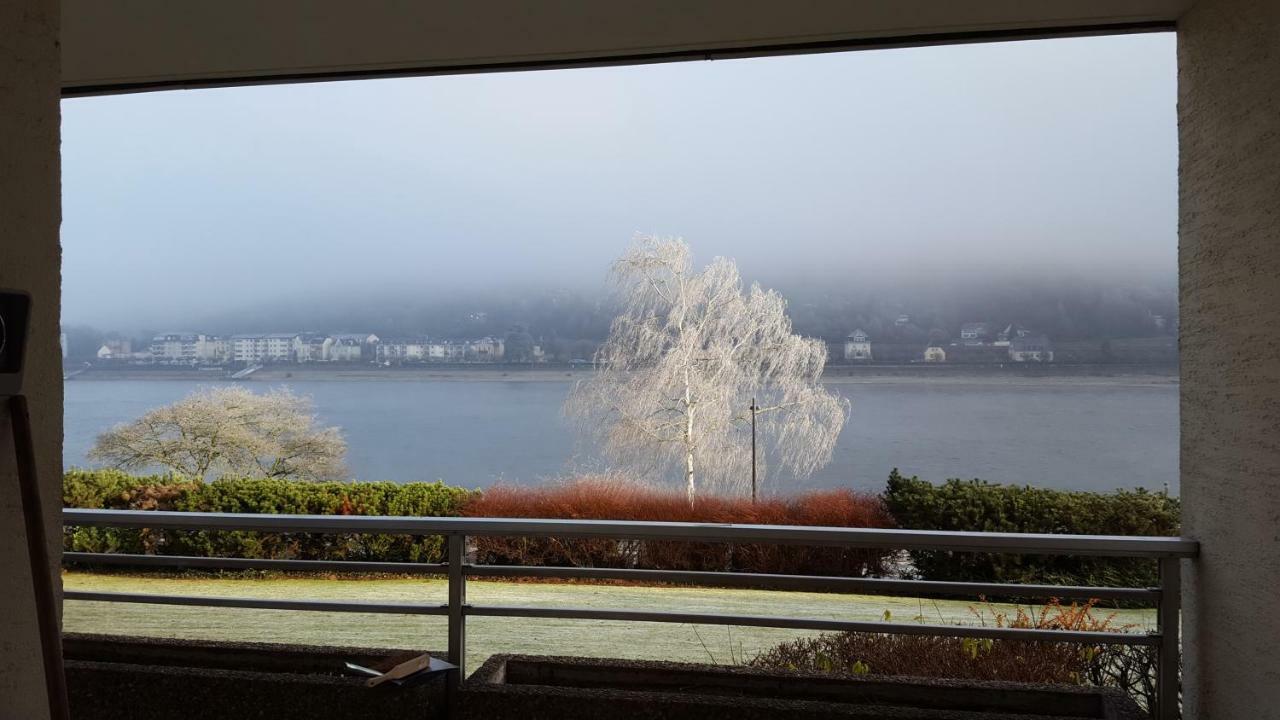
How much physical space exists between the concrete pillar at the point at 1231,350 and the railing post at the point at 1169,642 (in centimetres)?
7

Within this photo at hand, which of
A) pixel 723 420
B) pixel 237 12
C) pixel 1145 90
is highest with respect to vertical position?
pixel 1145 90

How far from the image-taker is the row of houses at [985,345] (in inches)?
430

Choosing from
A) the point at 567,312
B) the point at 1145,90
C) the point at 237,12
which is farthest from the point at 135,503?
the point at 1145,90

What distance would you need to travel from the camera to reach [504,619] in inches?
232

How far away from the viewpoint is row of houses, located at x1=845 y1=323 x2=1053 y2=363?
10.9 meters

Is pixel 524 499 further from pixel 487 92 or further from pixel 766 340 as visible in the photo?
pixel 487 92

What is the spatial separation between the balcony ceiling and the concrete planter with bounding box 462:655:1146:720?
1.69m

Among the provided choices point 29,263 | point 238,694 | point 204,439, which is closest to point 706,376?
point 204,439

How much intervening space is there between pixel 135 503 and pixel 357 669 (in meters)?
7.66

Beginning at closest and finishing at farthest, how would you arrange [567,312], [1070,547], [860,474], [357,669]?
[357,669], [1070,547], [860,474], [567,312]

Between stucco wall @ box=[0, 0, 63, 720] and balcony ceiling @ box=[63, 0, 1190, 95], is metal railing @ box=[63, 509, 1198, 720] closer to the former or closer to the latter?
stucco wall @ box=[0, 0, 63, 720]

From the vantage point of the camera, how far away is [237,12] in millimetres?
2498

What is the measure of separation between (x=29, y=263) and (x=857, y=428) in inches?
409

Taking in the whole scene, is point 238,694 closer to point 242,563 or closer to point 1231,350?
point 242,563
